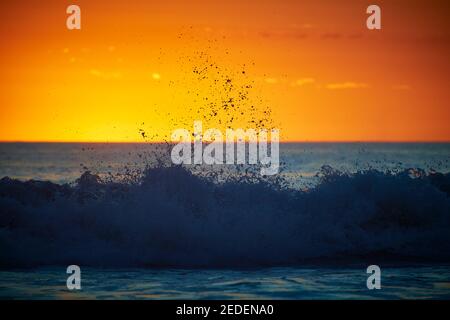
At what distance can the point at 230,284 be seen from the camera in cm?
1066

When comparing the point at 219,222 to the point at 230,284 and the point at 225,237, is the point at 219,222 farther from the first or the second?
the point at 230,284

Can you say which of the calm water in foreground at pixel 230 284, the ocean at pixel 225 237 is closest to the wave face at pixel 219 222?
the ocean at pixel 225 237

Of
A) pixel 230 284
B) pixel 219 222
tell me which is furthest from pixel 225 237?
pixel 230 284

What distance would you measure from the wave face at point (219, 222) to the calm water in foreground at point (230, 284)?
711mm

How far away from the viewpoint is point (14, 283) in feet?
35.4

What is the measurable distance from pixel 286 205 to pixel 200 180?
1.92 metres

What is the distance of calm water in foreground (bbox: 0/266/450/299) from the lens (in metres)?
10.0

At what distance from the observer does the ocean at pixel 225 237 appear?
10633 millimetres

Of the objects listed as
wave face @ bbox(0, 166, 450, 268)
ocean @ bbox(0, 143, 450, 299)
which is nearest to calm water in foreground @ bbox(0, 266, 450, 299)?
ocean @ bbox(0, 143, 450, 299)

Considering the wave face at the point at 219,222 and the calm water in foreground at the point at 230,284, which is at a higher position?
the wave face at the point at 219,222

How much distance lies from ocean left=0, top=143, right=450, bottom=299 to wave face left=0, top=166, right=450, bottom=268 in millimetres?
23

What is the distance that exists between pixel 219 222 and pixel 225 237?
1.82ft

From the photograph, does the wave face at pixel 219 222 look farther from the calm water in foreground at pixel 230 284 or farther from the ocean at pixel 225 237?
the calm water in foreground at pixel 230 284

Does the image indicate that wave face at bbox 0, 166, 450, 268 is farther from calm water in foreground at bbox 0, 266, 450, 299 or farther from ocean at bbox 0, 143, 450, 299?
calm water in foreground at bbox 0, 266, 450, 299
